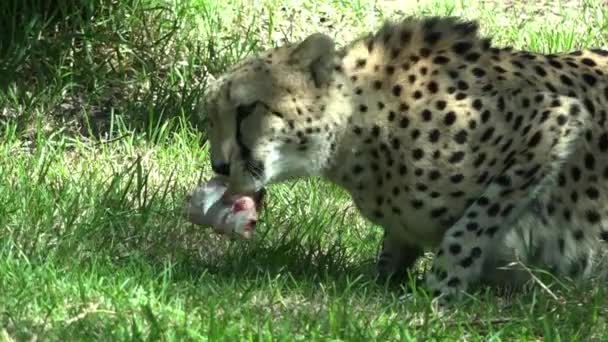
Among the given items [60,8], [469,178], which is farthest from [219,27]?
[469,178]

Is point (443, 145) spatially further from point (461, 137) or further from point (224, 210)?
point (224, 210)

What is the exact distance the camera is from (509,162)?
15.2ft

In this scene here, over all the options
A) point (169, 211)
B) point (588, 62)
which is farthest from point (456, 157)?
point (169, 211)

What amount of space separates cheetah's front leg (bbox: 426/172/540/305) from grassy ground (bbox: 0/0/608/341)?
11cm

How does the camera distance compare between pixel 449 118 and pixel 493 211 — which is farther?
pixel 449 118

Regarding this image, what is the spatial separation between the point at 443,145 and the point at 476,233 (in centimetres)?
33

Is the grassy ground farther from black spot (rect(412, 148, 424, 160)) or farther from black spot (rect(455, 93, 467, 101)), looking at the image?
black spot (rect(455, 93, 467, 101))

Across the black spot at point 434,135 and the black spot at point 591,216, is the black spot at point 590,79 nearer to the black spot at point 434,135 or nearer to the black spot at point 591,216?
the black spot at point 591,216

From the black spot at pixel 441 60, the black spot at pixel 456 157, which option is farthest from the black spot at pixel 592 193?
the black spot at pixel 441 60

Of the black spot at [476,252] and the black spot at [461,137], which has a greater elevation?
the black spot at [461,137]

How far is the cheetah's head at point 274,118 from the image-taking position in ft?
15.5

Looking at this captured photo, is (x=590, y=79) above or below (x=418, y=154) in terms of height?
above

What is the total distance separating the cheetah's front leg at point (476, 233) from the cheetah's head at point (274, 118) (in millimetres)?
545

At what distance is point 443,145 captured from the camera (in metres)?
4.70
